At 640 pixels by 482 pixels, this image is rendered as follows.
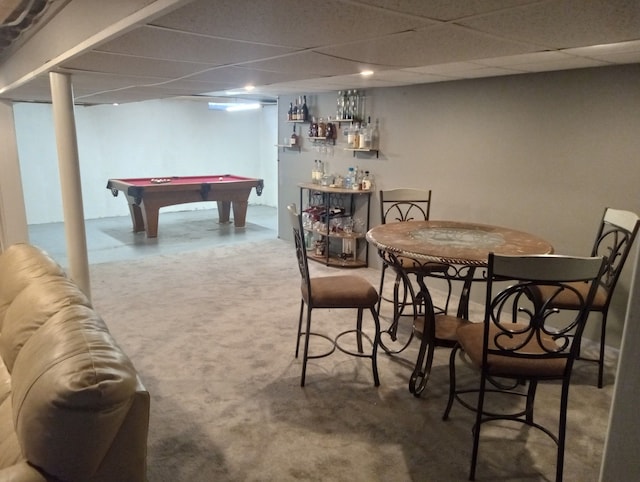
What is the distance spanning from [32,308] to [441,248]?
1942 millimetres

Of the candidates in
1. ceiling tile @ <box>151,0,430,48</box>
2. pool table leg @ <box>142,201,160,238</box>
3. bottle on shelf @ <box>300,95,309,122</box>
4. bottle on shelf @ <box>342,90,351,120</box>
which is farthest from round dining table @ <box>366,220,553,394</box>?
pool table leg @ <box>142,201,160,238</box>

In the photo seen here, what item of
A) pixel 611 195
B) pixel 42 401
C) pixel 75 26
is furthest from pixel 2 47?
pixel 611 195

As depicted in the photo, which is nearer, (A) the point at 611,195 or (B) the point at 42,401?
(B) the point at 42,401

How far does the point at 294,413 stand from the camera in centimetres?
242

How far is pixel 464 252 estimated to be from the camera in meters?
2.38

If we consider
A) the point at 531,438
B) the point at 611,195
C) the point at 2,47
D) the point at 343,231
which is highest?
the point at 2,47

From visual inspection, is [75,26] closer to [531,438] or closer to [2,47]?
[2,47]

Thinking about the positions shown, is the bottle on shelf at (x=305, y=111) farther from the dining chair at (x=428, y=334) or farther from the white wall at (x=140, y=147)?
the white wall at (x=140, y=147)

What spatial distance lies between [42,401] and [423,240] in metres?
2.06

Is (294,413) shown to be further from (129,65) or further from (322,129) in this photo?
(322,129)

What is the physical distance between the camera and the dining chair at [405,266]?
9.47 ft

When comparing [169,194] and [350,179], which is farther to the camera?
[169,194]

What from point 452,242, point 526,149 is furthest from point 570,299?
point 526,149

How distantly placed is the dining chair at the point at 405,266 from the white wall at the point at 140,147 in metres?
5.43
